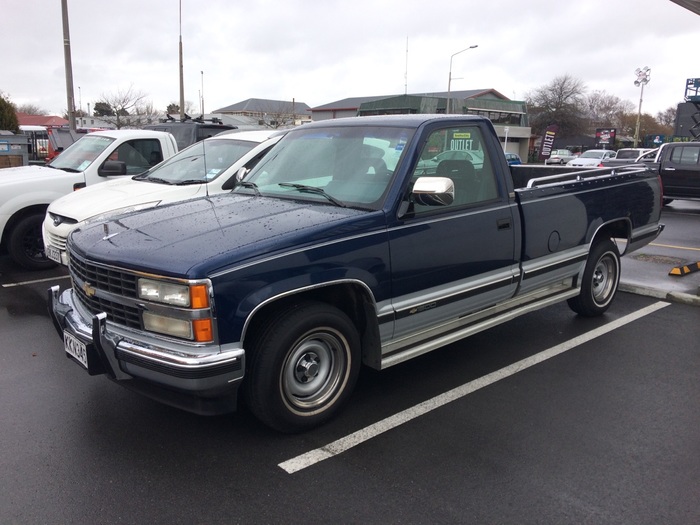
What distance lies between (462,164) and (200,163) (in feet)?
13.3

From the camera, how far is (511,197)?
15.1ft

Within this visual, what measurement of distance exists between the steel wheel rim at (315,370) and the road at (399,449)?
23 centimetres

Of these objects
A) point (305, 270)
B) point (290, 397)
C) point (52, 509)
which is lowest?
point (52, 509)

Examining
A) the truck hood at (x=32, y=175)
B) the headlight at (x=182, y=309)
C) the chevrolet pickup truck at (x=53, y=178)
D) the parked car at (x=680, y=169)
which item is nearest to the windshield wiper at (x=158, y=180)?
the chevrolet pickup truck at (x=53, y=178)

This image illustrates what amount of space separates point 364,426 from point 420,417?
404 mm

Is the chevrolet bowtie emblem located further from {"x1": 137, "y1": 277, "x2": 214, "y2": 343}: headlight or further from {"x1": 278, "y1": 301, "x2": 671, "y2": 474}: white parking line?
{"x1": 278, "y1": 301, "x2": 671, "y2": 474}: white parking line

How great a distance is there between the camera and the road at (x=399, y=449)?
2.93 metres

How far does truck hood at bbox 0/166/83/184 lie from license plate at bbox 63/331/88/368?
4.82m

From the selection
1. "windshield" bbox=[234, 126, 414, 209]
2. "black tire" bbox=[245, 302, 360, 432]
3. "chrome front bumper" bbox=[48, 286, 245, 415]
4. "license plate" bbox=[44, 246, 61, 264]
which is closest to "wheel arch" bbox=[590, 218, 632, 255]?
"windshield" bbox=[234, 126, 414, 209]

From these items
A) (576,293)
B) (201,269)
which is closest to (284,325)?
(201,269)

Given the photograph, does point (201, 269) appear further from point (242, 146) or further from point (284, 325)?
point (242, 146)

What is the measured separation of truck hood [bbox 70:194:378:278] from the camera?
313cm

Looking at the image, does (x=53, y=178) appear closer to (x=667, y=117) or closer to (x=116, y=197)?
(x=116, y=197)

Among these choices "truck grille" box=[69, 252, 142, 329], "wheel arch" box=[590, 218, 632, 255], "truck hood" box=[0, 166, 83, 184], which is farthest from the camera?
"truck hood" box=[0, 166, 83, 184]
